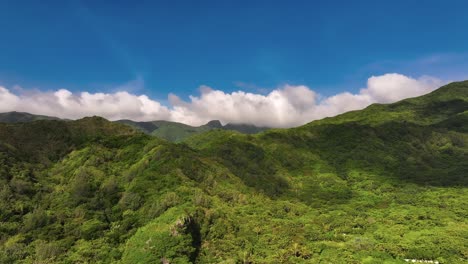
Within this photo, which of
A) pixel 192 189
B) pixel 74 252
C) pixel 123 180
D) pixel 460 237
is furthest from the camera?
pixel 123 180

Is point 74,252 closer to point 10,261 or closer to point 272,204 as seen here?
point 10,261

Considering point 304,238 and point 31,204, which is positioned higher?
point 31,204

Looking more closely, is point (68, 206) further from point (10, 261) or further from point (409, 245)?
point (409, 245)

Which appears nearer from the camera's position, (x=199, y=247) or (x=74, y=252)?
(x=74, y=252)

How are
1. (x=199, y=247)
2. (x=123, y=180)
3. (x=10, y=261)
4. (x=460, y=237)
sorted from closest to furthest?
(x=10, y=261) → (x=199, y=247) → (x=460, y=237) → (x=123, y=180)

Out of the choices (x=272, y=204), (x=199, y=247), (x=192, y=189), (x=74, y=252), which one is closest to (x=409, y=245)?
(x=272, y=204)

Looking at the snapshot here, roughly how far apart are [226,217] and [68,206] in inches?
2508

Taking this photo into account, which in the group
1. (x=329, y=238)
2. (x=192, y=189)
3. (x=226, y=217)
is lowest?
(x=329, y=238)

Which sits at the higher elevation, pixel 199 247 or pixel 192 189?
pixel 192 189

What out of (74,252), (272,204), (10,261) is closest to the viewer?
(10,261)

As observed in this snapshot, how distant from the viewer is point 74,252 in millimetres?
104188

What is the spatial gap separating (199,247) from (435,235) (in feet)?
311

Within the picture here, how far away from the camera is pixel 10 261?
96.4m

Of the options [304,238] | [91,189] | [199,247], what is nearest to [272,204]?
[304,238]
